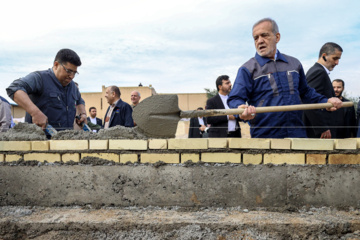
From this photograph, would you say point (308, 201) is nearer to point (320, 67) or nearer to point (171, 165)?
point (171, 165)

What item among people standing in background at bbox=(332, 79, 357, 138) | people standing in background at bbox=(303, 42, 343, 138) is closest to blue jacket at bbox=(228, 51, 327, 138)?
people standing in background at bbox=(303, 42, 343, 138)

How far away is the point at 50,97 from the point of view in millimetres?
3410

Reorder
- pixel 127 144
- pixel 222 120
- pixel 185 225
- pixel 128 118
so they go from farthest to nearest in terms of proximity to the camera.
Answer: pixel 128 118
pixel 222 120
pixel 127 144
pixel 185 225

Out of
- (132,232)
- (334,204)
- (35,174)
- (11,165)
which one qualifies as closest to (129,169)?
(132,232)

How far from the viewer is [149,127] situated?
2545 millimetres

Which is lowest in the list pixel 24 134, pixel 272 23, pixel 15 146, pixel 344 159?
pixel 344 159

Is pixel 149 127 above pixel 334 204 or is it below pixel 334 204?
above

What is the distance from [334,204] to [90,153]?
2.06 meters

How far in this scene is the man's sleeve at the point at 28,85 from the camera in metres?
3.00

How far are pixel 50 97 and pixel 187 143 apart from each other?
1.96 meters

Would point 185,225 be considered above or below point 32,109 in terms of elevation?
below

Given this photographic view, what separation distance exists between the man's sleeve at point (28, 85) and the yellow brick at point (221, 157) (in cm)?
209

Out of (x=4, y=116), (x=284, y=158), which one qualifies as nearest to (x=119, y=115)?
(x=4, y=116)

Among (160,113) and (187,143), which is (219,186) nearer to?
(187,143)
